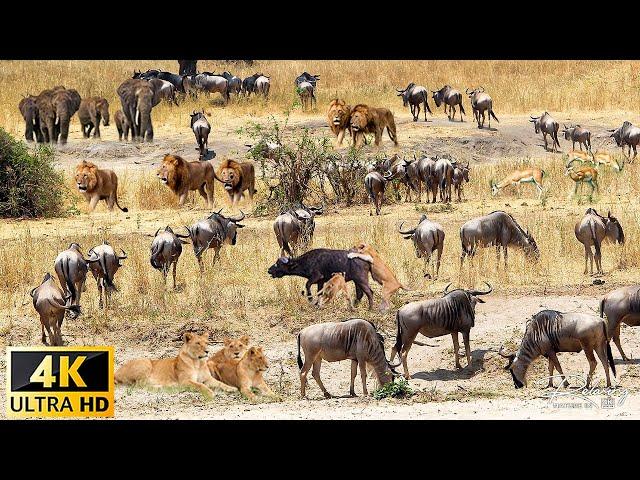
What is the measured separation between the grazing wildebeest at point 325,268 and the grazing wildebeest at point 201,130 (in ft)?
41.1

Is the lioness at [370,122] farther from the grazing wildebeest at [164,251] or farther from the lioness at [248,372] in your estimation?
the lioness at [248,372]

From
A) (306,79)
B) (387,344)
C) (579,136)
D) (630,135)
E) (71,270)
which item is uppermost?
(306,79)

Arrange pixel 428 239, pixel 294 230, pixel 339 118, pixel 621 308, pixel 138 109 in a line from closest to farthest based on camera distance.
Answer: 1. pixel 621 308
2. pixel 428 239
3. pixel 294 230
4. pixel 339 118
5. pixel 138 109

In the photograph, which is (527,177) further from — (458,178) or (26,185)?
(26,185)

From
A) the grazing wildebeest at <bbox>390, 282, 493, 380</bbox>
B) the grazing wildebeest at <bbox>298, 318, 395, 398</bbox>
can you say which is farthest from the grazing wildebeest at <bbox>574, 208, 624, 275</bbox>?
the grazing wildebeest at <bbox>298, 318, 395, 398</bbox>

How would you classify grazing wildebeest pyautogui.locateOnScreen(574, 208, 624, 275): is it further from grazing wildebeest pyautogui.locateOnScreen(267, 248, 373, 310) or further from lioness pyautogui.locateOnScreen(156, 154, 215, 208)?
lioness pyautogui.locateOnScreen(156, 154, 215, 208)

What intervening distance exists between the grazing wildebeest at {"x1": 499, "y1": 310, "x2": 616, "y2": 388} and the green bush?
1186 cm

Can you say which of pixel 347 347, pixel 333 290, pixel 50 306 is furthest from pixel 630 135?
pixel 347 347

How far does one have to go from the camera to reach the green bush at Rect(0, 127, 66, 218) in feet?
69.5

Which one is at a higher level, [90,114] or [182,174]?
[90,114]

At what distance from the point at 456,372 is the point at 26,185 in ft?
36.9

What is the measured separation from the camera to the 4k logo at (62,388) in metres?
10.0

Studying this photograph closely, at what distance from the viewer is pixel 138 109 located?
94.6ft

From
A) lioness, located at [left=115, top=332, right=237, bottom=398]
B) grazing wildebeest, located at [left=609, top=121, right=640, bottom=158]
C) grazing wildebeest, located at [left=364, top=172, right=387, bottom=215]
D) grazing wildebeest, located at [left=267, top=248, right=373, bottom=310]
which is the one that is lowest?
lioness, located at [left=115, top=332, right=237, bottom=398]
